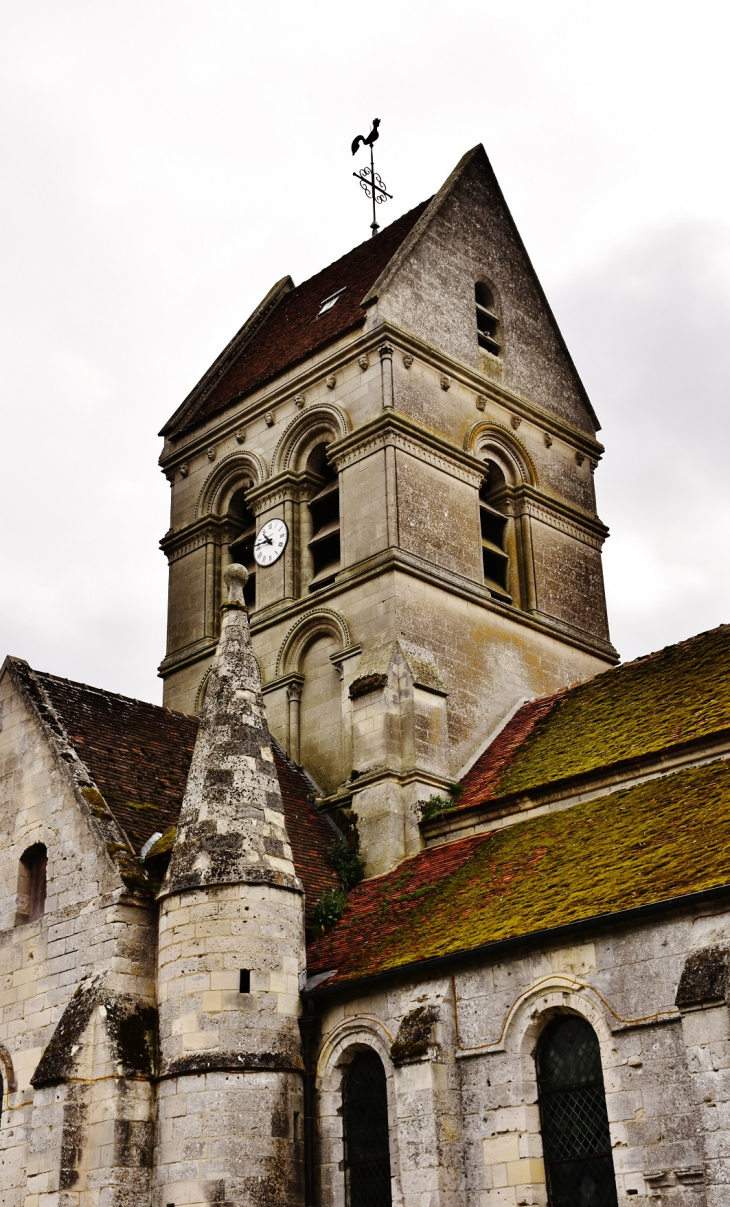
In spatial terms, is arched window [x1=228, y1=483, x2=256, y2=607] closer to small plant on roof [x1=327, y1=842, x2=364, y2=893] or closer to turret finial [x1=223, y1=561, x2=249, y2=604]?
turret finial [x1=223, y1=561, x2=249, y2=604]

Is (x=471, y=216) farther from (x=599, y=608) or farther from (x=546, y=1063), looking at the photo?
(x=546, y=1063)

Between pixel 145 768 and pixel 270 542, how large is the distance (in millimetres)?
5933

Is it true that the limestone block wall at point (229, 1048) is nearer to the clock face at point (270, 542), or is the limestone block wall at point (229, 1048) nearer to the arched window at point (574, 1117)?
the arched window at point (574, 1117)

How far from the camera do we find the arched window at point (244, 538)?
24516 mm

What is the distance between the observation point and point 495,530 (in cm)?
2400

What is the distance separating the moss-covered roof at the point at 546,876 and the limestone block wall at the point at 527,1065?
1.09ft

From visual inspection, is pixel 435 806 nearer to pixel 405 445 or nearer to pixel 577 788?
pixel 577 788

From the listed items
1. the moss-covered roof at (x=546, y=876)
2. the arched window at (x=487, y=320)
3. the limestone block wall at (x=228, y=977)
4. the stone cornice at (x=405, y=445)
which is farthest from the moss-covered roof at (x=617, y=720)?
the arched window at (x=487, y=320)

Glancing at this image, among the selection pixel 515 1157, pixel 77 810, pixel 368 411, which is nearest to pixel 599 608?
pixel 368 411

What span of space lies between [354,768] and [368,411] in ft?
19.8

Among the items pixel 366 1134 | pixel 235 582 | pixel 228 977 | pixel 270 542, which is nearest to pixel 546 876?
pixel 366 1134

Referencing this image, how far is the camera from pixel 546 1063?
13.7 metres

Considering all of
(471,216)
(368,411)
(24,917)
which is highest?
(471,216)

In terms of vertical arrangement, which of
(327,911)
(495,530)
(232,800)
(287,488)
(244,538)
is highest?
(287,488)
